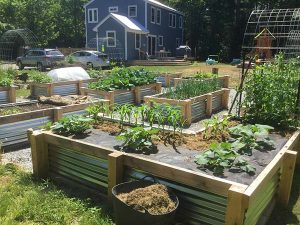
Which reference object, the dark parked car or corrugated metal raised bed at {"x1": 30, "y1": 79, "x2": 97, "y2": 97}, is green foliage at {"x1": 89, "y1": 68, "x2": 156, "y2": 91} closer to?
corrugated metal raised bed at {"x1": 30, "y1": 79, "x2": 97, "y2": 97}

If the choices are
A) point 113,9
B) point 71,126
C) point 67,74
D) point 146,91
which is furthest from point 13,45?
point 71,126

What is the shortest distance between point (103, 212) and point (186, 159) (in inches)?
45.0

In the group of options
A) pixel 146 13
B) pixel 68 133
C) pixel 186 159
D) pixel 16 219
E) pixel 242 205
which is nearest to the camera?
pixel 242 205

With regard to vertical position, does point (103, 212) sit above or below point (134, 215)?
below

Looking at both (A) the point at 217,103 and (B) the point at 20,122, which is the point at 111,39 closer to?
(A) the point at 217,103

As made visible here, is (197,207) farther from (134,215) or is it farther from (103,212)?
(103,212)

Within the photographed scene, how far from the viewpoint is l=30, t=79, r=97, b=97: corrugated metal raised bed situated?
10289 millimetres

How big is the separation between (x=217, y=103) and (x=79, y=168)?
6.11m

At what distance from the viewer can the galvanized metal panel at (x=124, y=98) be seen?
Answer: 960cm

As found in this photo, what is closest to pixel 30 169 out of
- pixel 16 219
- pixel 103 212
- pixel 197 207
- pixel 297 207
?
pixel 16 219

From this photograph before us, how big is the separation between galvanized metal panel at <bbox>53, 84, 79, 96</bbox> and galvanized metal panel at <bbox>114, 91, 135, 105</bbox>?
7.07ft

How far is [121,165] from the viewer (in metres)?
3.75

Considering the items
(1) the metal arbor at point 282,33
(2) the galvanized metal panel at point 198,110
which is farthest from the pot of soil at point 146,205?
(2) the galvanized metal panel at point 198,110

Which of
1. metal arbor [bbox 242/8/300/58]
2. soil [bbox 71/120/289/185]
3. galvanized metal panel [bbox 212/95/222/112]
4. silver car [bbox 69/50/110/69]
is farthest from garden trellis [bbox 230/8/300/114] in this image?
silver car [bbox 69/50/110/69]
